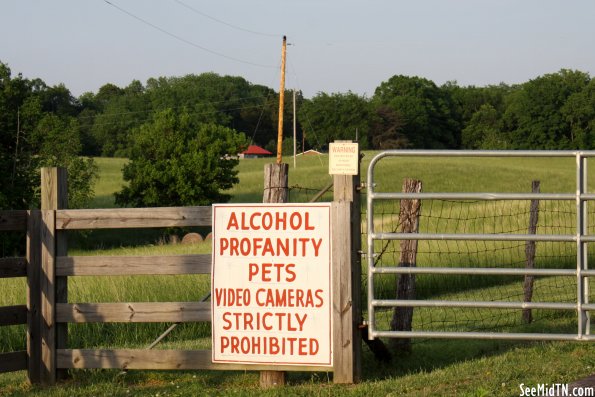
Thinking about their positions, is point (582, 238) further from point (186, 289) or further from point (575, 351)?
point (186, 289)

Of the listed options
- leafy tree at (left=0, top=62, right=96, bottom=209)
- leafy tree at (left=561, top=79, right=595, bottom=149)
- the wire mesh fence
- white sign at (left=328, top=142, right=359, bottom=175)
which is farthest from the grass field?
leafy tree at (left=561, top=79, right=595, bottom=149)

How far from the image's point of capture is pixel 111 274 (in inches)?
345

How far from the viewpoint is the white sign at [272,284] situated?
828cm

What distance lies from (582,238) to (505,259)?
1489 cm

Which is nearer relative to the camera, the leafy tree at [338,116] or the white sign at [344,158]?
the white sign at [344,158]

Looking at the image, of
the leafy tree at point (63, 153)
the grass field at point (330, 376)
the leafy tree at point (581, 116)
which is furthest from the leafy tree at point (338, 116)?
the grass field at point (330, 376)

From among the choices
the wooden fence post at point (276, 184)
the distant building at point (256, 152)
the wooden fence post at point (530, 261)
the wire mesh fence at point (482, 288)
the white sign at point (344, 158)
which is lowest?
the wire mesh fence at point (482, 288)

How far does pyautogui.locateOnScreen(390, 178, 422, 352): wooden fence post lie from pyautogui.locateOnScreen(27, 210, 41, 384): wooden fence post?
3.58m

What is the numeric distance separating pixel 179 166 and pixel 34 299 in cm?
5580

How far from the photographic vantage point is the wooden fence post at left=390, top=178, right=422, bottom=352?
31.7ft

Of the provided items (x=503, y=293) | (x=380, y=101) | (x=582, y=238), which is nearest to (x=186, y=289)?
(x=503, y=293)

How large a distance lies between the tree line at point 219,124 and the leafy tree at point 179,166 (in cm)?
9

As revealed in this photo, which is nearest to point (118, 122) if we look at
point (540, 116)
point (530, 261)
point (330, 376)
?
point (540, 116)

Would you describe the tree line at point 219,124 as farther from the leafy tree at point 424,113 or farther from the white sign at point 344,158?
the white sign at point 344,158
